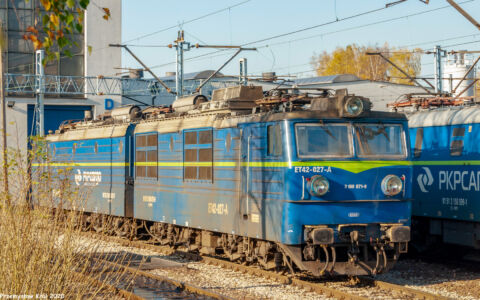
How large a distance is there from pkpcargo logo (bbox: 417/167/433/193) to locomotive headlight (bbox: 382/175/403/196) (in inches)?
154

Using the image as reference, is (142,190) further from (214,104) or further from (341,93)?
(341,93)

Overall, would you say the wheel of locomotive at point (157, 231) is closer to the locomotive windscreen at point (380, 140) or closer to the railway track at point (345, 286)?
the railway track at point (345, 286)

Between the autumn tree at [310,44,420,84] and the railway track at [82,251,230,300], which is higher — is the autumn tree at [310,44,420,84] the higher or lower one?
the higher one

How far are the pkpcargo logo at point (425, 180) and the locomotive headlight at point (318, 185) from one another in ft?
16.7

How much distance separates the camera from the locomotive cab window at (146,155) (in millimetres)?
18281

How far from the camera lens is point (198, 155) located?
52.1ft

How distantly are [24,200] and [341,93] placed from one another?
6631mm

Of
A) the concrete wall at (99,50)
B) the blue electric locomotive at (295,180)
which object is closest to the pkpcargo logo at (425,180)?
the blue electric locomotive at (295,180)

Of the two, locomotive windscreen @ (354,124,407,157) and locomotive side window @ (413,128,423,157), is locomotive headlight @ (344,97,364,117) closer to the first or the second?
locomotive windscreen @ (354,124,407,157)

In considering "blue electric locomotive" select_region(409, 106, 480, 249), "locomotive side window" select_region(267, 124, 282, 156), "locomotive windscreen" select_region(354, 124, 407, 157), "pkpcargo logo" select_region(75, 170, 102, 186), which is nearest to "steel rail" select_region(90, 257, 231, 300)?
"locomotive side window" select_region(267, 124, 282, 156)

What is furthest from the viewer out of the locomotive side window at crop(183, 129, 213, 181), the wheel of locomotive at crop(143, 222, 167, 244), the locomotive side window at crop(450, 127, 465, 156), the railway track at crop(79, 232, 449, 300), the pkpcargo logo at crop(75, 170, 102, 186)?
the pkpcargo logo at crop(75, 170, 102, 186)

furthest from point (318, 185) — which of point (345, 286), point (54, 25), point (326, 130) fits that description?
point (54, 25)

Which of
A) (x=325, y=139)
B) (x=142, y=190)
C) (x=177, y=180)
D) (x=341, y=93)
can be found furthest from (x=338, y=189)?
(x=142, y=190)

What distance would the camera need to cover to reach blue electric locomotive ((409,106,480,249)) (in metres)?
15.4
